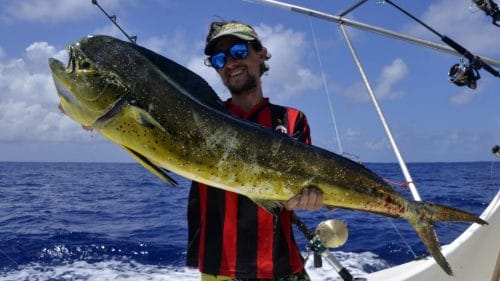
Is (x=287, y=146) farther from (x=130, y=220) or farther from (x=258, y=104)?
(x=130, y=220)

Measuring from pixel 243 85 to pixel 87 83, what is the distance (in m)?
1.27

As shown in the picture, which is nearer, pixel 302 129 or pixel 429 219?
pixel 429 219

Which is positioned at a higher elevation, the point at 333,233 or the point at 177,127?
the point at 177,127

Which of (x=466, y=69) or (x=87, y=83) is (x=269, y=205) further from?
(x=466, y=69)

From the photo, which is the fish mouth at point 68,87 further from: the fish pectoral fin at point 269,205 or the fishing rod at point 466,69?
the fishing rod at point 466,69

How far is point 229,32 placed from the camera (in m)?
3.14

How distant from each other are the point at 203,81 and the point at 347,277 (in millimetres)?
3318

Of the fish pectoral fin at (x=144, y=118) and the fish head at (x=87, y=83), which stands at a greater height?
the fish head at (x=87, y=83)

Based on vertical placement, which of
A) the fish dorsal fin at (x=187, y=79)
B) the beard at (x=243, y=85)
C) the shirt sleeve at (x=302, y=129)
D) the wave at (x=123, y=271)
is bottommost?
the wave at (x=123, y=271)

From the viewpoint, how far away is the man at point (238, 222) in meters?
3.06

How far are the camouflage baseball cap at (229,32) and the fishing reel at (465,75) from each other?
3641 millimetres

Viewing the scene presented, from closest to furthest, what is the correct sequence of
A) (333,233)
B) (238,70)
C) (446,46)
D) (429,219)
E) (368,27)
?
(429,219) → (238,70) → (333,233) → (446,46) → (368,27)

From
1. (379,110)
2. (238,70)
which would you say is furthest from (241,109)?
(379,110)

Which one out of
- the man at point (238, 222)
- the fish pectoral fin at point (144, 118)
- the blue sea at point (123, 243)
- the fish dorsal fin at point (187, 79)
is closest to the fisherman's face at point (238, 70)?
the man at point (238, 222)
